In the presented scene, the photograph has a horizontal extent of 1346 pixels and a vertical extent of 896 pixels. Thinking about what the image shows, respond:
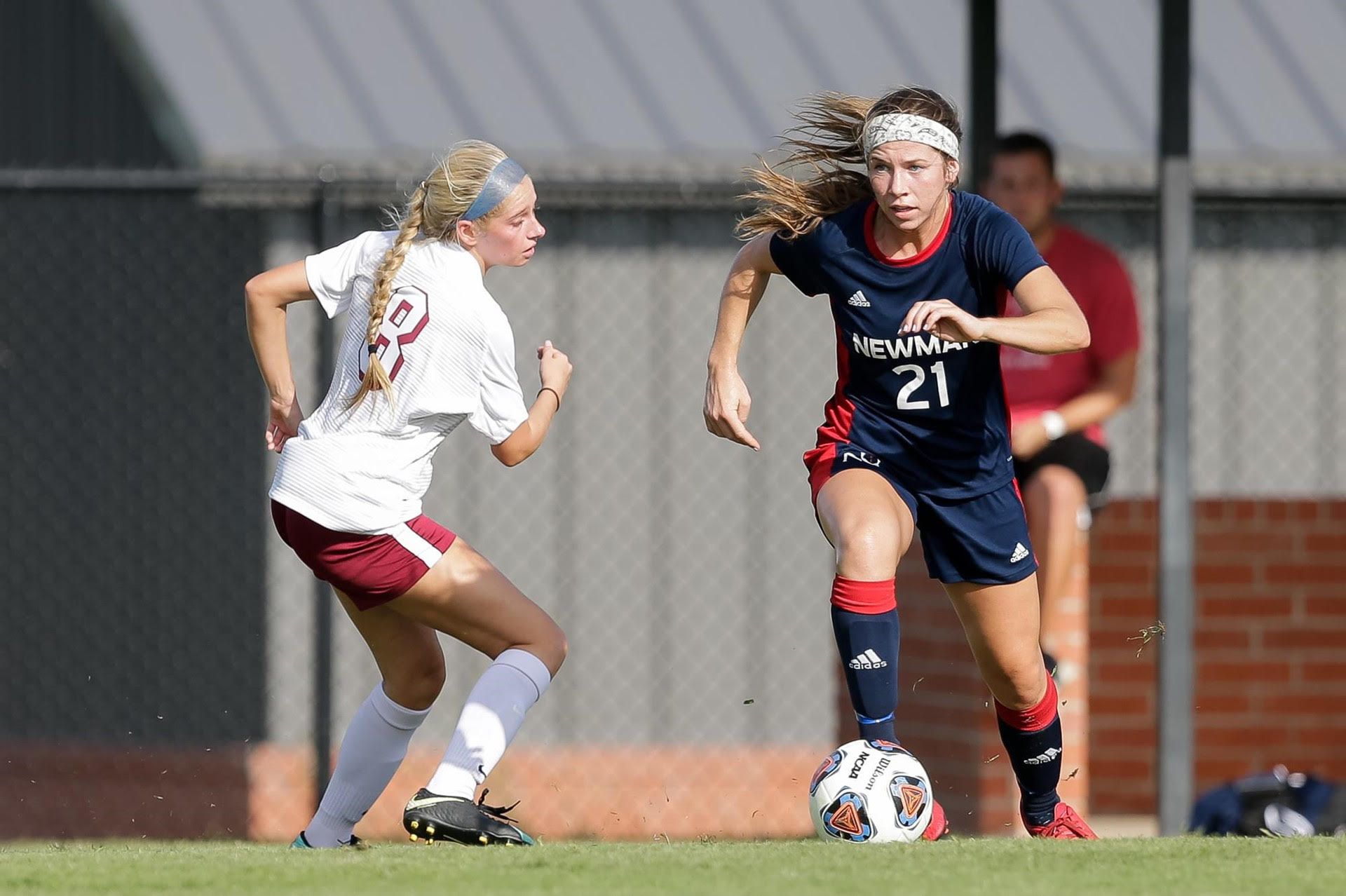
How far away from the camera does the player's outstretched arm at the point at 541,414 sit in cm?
470

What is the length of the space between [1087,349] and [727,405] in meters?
2.32

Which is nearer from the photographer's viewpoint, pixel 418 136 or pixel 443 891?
pixel 443 891

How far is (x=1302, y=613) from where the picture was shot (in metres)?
8.65

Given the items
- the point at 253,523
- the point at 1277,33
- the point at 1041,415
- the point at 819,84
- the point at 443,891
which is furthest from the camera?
the point at 1277,33

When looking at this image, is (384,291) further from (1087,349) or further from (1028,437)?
(1087,349)

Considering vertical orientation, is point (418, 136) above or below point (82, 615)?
above

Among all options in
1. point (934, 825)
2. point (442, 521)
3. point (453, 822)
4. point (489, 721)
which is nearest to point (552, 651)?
point (489, 721)

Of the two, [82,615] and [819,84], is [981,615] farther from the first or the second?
[819,84]

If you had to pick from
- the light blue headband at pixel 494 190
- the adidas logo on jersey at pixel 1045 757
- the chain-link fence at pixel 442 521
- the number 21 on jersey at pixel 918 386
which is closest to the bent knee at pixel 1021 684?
the adidas logo on jersey at pixel 1045 757

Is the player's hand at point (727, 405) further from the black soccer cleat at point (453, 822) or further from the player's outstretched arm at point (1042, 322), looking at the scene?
the black soccer cleat at point (453, 822)

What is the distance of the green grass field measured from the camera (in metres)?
3.88

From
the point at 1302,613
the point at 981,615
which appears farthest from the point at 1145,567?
the point at 981,615

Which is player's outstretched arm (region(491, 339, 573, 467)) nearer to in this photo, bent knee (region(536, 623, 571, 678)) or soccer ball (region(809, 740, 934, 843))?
bent knee (region(536, 623, 571, 678))

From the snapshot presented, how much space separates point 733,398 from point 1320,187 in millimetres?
5640
